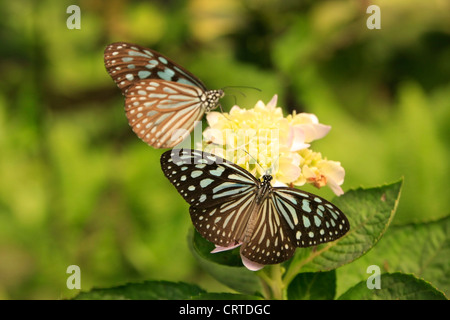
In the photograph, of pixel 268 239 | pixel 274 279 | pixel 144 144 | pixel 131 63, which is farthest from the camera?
pixel 144 144

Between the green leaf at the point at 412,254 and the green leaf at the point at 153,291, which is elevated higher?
the green leaf at the point at 412,254

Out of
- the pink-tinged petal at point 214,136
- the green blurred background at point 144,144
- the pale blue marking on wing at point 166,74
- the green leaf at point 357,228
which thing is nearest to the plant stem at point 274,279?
the green leaf at point 357,228

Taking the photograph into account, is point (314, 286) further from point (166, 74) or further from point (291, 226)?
point (166, 74)

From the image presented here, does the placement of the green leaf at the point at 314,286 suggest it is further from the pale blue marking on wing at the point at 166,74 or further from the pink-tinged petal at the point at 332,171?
the pale blue marking on wing at the point at 166,74

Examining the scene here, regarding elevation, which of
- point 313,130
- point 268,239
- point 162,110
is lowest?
point 268,239

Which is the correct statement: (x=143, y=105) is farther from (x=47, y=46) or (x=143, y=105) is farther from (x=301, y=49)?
(x=47, y=46)

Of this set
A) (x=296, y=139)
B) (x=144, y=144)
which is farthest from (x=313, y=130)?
(x=144, y=144)

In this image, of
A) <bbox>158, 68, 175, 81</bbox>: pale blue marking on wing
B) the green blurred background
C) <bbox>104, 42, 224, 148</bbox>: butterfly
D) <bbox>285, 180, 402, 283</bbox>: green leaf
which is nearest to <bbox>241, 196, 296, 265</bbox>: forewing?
<bbox>285, 180, 402, 283</bbox>: green leaf

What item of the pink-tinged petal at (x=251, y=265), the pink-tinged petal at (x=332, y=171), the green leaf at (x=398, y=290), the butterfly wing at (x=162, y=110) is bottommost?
the green leaf at (x=398, y=290)
